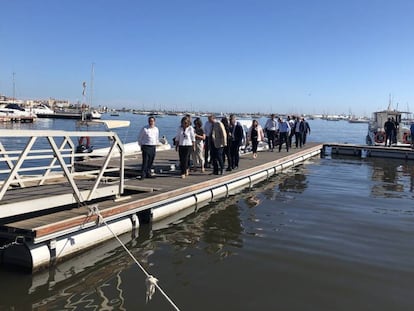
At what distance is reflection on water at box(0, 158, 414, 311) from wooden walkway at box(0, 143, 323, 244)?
0.53 m

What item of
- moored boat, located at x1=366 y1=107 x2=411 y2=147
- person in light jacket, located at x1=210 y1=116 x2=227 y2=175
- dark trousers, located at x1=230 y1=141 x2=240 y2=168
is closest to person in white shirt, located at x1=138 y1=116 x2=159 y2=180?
person in light jacket, located at x1=210 y1=116 x2=227 y2=175

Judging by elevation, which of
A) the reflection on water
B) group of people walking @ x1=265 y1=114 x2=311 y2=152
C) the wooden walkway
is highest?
group of people walking @ x1=265 y1=114 x2=311 y2=152

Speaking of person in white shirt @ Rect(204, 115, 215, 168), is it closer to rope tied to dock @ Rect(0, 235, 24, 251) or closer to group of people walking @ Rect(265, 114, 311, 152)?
group of people walking @ Rect(265, 114, 311, 152)

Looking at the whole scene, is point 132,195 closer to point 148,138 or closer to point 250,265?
point 148,138

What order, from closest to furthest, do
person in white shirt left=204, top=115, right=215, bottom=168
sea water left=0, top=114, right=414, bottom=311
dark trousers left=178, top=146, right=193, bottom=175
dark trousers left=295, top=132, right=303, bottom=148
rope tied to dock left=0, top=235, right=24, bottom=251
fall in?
sea water left=0, top=114, right=414, bottom=311
rope tied to dock left=0, top=235, right=24, bottom=251
dark trousers left=178, top=146, right=193, bottom=175
person in white shirt left=204, top=115, right=215, bottom=168
dark trousers left=295, top=132, right=303, bottom=148

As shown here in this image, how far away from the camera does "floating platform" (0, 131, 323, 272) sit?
5926mm

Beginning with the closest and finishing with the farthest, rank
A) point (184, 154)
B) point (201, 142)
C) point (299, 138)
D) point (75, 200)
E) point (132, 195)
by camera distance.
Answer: point (75, 200) < point (132, 195) < point (184, 154) < point (201, 142) < point (299, 138)

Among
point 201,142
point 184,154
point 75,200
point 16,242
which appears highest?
point 201,142

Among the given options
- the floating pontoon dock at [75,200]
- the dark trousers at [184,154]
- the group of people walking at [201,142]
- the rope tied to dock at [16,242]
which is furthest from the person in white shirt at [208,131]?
the rope tied to dock at [16,242]

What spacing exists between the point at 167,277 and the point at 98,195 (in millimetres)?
2586

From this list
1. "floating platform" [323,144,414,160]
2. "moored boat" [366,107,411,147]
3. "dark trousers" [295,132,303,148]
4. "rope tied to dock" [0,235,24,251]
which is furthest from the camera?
"moored boat" [366,107,411,147]

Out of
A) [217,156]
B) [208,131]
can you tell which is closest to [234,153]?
[208,131]

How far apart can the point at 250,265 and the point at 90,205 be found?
3.19 meters

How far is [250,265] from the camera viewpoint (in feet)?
21.2
